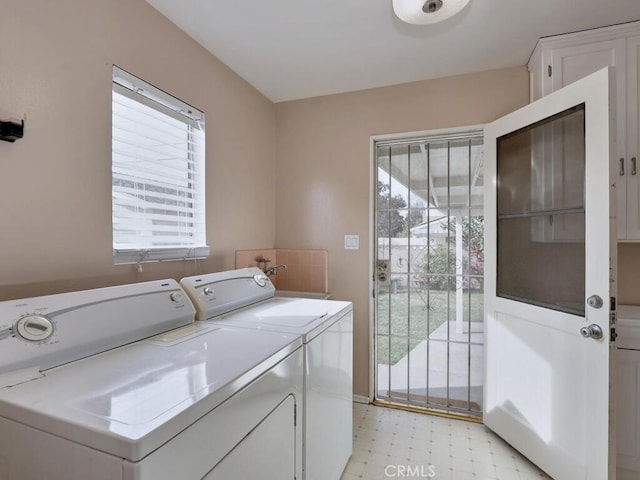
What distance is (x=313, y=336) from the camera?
1402mm

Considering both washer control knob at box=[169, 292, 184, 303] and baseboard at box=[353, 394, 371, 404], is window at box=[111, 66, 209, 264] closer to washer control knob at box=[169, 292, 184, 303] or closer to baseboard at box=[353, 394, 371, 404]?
washer control knob at box=[169, 292, 184, 303]

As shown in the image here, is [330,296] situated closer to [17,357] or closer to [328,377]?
[328,377]

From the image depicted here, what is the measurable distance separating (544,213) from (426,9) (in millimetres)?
1213

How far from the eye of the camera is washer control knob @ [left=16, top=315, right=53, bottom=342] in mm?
939

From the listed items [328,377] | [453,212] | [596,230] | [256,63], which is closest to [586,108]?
[596,230]

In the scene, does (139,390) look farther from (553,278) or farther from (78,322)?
(553,278)

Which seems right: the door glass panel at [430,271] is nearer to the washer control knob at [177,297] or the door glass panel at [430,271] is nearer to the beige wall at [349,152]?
the beige wall at [349,152]

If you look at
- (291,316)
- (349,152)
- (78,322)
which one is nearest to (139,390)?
(78,322)

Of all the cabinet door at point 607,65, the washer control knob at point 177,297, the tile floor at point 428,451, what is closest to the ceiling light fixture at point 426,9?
the cabinet door at point 607,65

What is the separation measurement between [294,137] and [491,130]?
1.46m

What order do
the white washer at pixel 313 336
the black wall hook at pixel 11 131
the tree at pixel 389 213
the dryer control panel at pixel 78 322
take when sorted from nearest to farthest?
Answer: the dryer control panel at pixel 78 322
the black wall hook at pixel 11 131
the white washer at pixel 313 336
the tree at pixel 389 213

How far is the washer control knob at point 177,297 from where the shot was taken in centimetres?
142

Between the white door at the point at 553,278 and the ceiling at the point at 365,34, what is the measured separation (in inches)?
16.9

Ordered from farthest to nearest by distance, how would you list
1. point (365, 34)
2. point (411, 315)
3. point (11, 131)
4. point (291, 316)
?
point (411, 315), point (365, 34), point (291, 316), point (11, 131)
